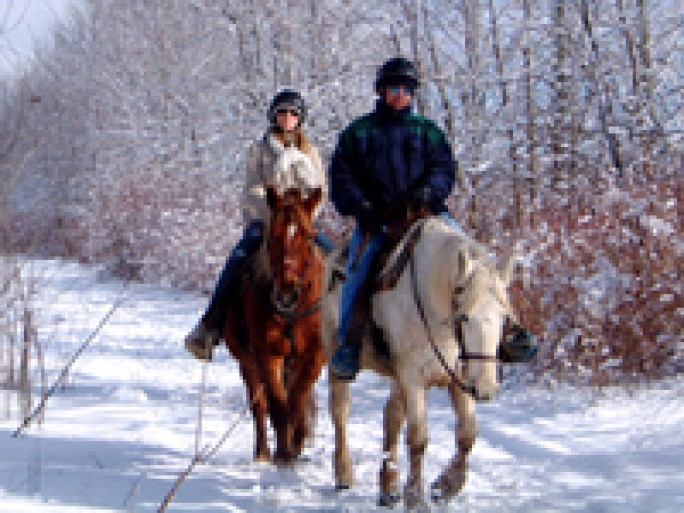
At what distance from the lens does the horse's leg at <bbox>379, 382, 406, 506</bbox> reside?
4703 mm

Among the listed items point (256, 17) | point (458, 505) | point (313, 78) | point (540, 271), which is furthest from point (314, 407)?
point (256, 17)

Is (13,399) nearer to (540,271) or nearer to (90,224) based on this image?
(540,271)

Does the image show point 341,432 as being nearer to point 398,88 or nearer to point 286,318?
point 286,318

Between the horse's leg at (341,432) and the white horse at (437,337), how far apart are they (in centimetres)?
5

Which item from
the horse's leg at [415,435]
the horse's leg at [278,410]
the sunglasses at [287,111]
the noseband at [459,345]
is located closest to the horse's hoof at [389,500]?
the horse's leg at [415,435]

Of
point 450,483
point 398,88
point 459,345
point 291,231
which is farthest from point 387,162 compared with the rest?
point 450,483

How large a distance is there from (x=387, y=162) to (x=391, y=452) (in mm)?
1812

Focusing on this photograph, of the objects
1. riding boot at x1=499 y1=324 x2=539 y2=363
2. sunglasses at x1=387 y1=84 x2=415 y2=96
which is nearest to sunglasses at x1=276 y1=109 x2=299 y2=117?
sunglasses at x1=387 y1=84 x2=415 y2=96

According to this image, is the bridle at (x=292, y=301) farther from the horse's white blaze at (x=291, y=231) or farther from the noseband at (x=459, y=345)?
the noseband at (x=459, y=345)

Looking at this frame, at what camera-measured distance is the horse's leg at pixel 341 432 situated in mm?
5172

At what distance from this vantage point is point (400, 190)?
5133 millimetres

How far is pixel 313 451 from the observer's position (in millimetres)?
6223

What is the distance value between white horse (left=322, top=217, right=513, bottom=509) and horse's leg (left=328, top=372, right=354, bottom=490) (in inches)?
2.2

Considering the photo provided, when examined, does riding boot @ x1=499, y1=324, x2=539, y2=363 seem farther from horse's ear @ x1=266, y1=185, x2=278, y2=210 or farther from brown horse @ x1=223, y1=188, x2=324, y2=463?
horse's ear @ x1=266, y1=185, x2=278, y2=210
